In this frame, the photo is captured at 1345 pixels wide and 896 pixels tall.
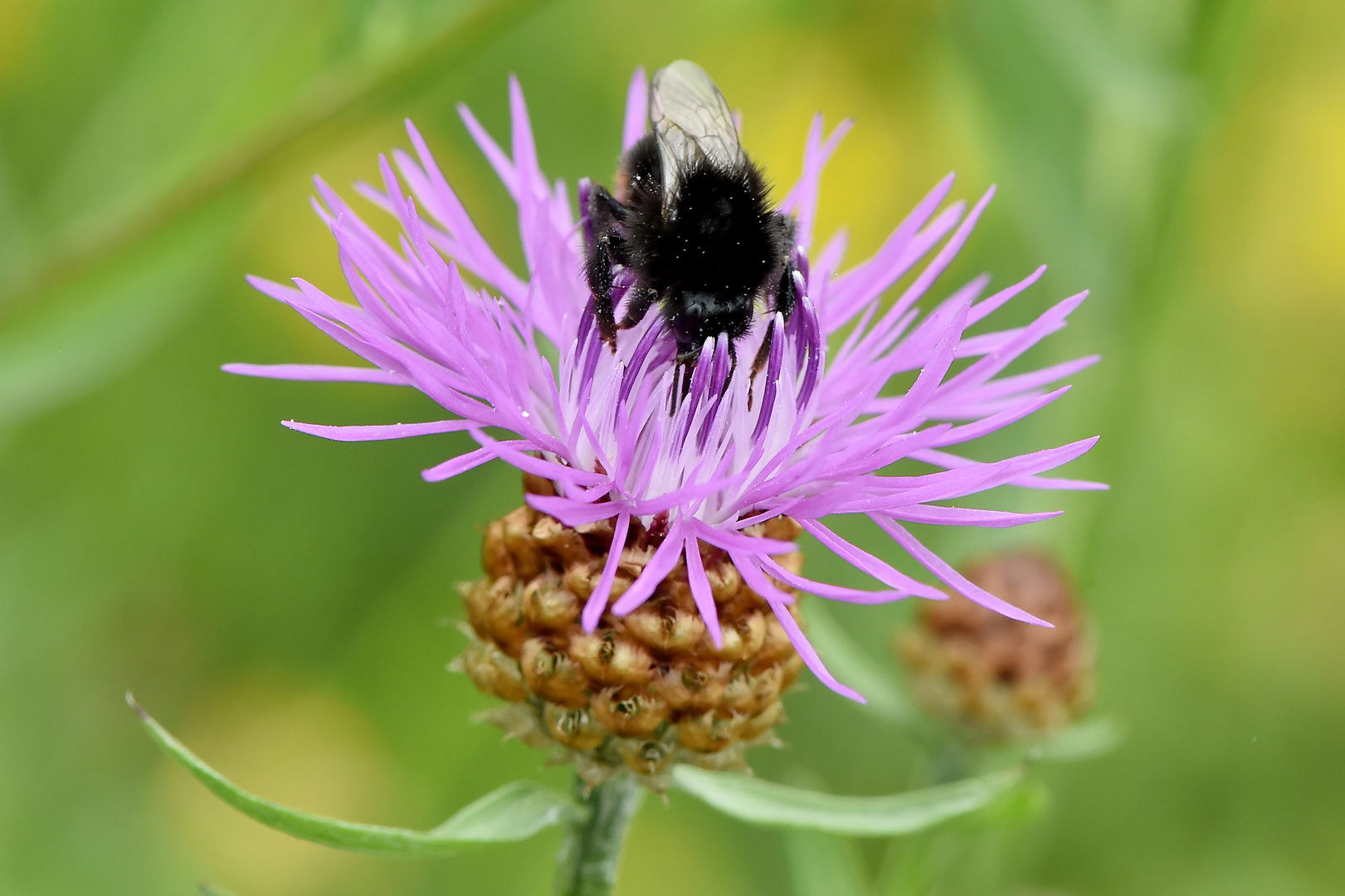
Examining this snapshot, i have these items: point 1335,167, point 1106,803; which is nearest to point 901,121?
point 1335,167

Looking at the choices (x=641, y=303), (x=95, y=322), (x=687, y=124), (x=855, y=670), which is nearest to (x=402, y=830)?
(x=641, y=303)

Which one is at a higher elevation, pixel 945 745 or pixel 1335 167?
pixel 1335 167

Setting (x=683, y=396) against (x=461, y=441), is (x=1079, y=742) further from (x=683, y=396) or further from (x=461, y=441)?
(x=461, y=441)

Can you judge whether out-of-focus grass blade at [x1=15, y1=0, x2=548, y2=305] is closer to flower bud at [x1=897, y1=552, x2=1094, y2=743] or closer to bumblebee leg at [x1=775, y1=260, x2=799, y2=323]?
bumblebee leg at [x1=775, y1=260, x2=799, y2=323]

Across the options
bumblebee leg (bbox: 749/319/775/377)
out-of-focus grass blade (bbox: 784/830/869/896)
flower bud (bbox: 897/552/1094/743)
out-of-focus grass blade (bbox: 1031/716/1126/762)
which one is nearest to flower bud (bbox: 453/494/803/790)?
bumblebee leg (bbox: 749/319/775/377)

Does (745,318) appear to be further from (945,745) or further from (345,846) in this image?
(945,745)

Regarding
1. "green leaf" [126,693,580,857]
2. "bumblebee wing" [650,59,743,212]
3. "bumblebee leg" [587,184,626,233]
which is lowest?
"green leaf" [126,693,580,857]

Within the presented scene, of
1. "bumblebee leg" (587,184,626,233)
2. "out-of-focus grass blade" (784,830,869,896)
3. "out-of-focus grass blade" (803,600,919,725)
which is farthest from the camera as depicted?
"out-of-focus grass blade" (803,600,919,725)
